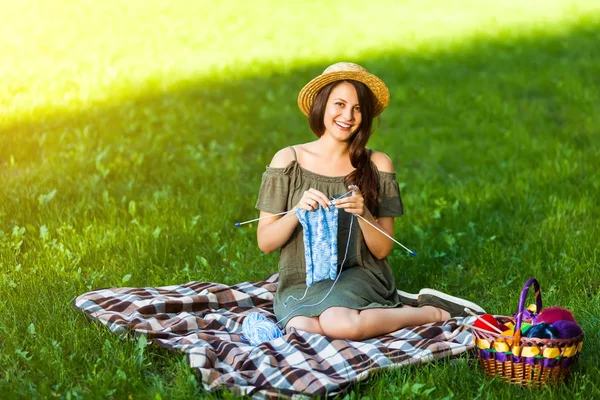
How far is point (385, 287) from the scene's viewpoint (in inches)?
183

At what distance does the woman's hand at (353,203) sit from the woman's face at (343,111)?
384 mm

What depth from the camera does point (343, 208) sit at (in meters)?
4.27

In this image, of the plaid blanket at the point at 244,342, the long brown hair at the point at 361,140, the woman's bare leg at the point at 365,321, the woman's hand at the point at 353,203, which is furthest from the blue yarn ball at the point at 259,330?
the long brown hair at the point at 361,140

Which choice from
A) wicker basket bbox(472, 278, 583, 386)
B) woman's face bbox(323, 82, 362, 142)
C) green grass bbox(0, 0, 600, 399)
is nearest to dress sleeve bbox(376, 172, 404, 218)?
woman's face bbox(323, 82, 362, 142)

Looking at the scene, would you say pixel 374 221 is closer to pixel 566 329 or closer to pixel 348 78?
pixel 348 78

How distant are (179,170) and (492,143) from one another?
9.93ft

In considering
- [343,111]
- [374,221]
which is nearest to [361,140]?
[343,111]

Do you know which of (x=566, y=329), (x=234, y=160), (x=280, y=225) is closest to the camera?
(x=566, y=329)

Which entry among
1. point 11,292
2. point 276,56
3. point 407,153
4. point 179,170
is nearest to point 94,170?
point 179,170

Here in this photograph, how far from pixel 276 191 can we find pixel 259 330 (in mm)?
758

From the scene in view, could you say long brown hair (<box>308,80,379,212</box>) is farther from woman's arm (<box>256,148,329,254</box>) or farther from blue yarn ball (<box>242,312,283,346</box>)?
blue yarn ball (<box>242,312,283,346</box>)

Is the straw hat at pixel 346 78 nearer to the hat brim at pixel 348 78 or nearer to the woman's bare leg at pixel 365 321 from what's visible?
the hat brim at pixel 348 78

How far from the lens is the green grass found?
13.3 ft

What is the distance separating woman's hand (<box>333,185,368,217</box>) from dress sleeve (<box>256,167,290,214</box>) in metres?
0.44
